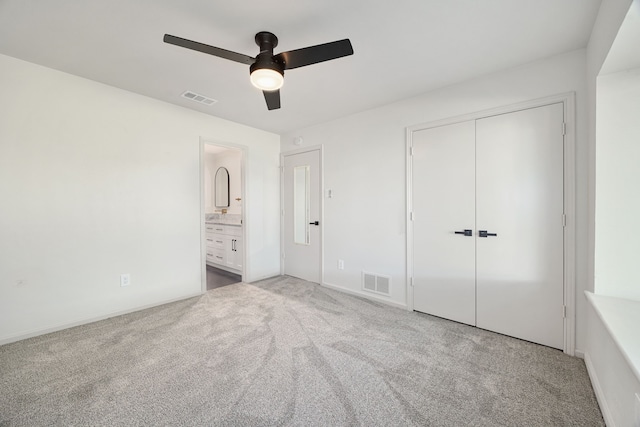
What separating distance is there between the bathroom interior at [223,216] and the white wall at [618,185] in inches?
159

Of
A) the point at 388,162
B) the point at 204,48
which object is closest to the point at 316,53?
the point at 204,48

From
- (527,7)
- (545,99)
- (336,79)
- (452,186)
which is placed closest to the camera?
(527,7)

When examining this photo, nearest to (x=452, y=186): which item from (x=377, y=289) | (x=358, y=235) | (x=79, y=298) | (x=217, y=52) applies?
(x=358, y=235)

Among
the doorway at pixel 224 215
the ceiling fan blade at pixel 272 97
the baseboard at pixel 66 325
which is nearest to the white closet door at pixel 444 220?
the ceiling fan blade at pixel 272 97

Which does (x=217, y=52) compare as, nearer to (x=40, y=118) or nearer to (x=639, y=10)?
(x=40, y=118)

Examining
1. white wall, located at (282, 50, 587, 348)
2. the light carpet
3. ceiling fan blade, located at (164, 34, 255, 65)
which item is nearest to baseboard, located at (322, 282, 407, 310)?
white wall, located at (282, 50, 587, 348)

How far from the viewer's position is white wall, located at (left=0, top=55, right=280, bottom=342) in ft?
7.38

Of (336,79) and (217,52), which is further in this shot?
(336,79)

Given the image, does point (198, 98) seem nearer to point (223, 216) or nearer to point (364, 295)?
point (223, 216)

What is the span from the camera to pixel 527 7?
5.34 feet

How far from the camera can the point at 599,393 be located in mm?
1584

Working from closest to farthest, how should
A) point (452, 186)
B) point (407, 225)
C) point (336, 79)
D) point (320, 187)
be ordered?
point (336, 79) < point (452, 186) < point (407, 225) < point (320, 187)

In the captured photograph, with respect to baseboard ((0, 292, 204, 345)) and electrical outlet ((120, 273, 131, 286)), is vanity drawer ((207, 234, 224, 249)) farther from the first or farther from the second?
electrical outlet ((120, 273, 131, 286))

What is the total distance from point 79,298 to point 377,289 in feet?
10.8
